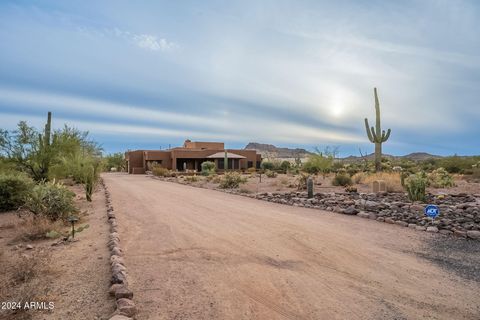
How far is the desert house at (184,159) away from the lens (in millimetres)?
50875

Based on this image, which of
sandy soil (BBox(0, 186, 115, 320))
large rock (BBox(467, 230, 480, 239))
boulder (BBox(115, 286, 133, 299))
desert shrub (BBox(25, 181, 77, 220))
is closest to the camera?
sandy soil (BBox(0, 186, 115, 320))

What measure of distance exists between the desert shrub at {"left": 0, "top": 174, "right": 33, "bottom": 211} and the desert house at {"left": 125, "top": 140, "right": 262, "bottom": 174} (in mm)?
35034

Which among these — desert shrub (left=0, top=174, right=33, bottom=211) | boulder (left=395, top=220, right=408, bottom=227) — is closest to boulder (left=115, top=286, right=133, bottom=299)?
boulder (left=395, top=220, right=408, bottom=227)

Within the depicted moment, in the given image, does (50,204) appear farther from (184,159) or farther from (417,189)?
(184,159)

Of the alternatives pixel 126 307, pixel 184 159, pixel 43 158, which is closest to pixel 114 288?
pixel 126 307

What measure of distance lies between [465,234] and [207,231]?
20.0ft

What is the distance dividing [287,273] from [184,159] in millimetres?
47949

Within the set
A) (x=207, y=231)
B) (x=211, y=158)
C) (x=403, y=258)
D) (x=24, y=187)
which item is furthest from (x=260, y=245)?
(x=211, y=158)

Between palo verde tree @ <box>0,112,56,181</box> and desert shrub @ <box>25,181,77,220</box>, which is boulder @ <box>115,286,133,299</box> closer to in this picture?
desert shrub @ <box>25,181,77,220</box>

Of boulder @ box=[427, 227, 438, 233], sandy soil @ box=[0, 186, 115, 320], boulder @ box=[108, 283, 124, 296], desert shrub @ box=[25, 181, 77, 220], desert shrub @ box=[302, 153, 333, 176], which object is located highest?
desert shrub @ box=[302, 153, 333, 176]

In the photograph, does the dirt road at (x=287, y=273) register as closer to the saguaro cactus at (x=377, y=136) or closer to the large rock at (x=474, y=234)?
the large rock at (x=474, y=234)

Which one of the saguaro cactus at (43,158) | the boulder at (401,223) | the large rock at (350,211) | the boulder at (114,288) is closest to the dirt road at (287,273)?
the boulder at (114,288)

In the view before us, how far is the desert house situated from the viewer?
167ft

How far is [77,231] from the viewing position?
8.54 m
